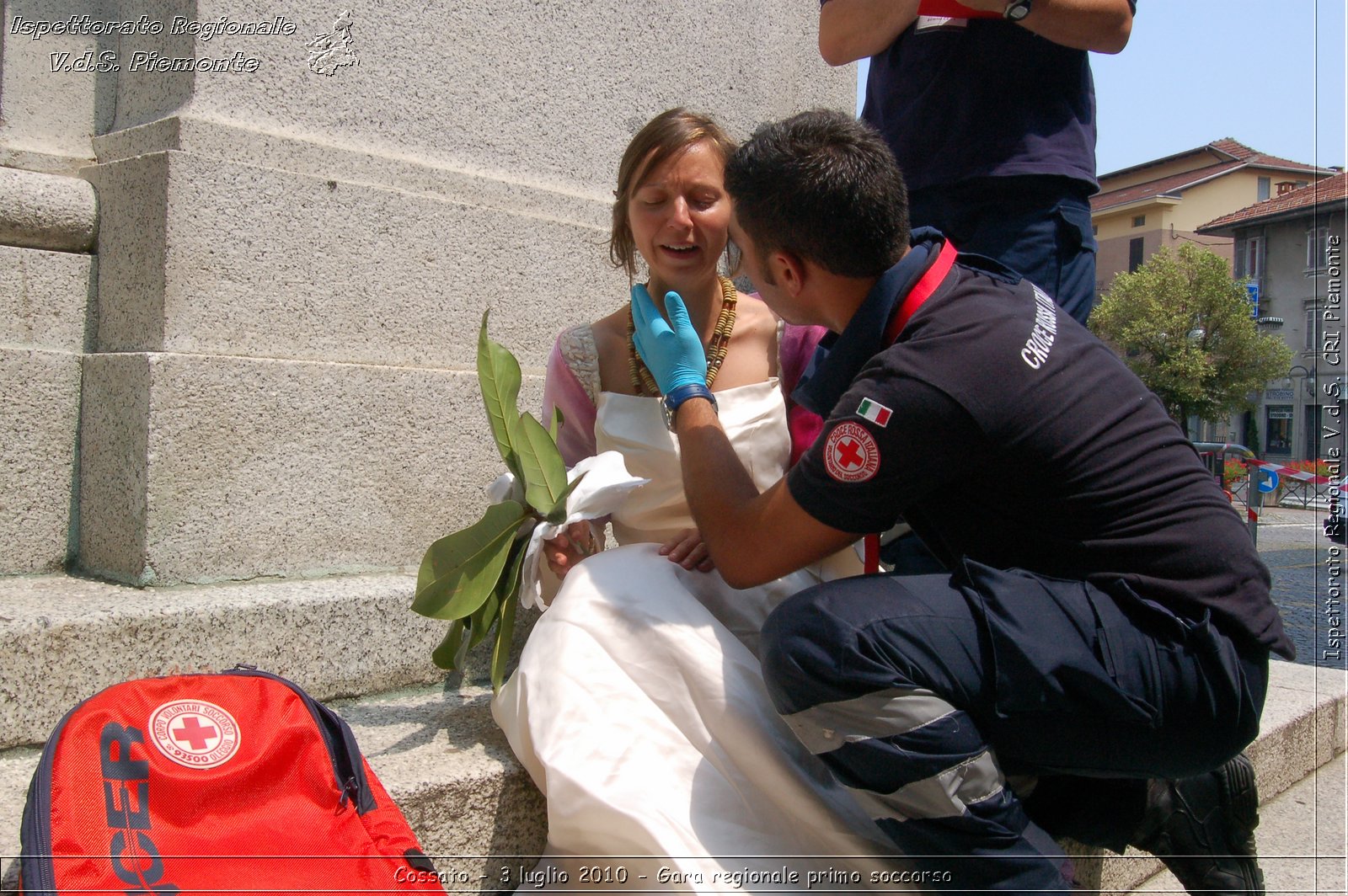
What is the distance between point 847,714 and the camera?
55.0 inches

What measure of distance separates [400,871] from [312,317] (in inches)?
50.0

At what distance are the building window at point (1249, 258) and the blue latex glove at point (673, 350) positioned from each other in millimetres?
25418

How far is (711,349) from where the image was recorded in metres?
2.27

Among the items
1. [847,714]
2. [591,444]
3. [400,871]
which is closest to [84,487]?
[591,444]

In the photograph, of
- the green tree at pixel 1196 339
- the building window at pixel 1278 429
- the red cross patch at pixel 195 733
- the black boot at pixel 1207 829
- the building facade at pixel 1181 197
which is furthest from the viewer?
the building facade at pixel 1181 197

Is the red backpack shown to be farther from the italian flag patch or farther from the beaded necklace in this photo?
the beaded necklace

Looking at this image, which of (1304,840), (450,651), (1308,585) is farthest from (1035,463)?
(1308,585)

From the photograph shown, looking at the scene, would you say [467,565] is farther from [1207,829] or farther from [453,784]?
[1207,829]

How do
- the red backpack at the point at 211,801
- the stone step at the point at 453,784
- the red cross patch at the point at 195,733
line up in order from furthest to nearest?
the stone step at the point at 453,784
the red cross patch at the point at 195,733
the red backpack at the point at 211,801

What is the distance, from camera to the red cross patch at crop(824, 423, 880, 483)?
147 centimetres

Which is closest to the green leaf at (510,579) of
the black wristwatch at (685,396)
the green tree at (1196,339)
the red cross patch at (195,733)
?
the black wristwatch at (685,396)

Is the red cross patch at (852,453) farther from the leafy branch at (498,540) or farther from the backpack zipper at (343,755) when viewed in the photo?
the backpack zipper at (343,755)

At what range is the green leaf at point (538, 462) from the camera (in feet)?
6.22

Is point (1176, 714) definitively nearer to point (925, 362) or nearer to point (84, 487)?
point (925, 362)
